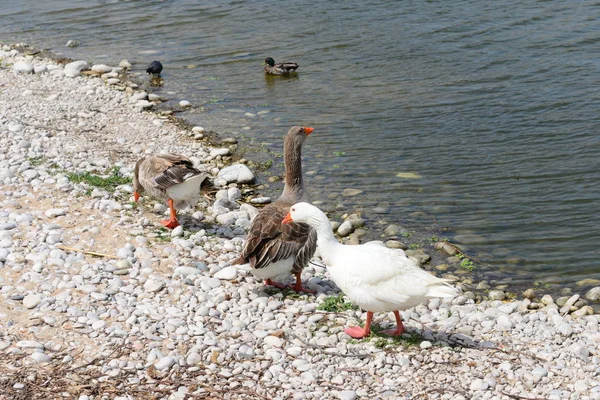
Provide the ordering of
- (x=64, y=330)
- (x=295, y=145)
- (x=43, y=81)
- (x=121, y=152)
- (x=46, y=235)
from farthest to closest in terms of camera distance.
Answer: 1. (x=43, y=81)
2. (x=121, y=152)
3. (x=295, y=145)
4. (x=46, y=235)
5. (x=64, y=330)

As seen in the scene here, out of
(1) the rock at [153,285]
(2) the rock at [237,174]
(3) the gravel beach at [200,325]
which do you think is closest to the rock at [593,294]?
(3) the gravel beach at [200,325]

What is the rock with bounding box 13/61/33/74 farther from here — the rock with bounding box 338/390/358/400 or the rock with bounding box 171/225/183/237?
the rock with bounding box 338/390/358/400

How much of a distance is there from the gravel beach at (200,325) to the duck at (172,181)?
1.28 ft

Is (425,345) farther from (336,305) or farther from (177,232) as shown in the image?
(177,232)

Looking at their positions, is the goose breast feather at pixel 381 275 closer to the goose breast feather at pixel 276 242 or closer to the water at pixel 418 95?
the goose breast feather at pixel 276 242

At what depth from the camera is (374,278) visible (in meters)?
7.40

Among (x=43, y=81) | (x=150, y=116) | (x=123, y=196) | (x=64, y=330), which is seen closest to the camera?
(x=64, y=330)

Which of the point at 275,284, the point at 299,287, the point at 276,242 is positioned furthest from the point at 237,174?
the point at 276,242

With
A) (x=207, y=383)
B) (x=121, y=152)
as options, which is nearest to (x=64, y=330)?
(x=207, y=383)

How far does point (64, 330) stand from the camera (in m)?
7.57

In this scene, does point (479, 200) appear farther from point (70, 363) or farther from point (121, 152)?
point (70, 363)

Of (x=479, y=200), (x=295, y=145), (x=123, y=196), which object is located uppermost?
(x=295, y=145)

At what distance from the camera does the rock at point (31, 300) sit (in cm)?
797

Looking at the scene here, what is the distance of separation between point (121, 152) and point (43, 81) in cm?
575
